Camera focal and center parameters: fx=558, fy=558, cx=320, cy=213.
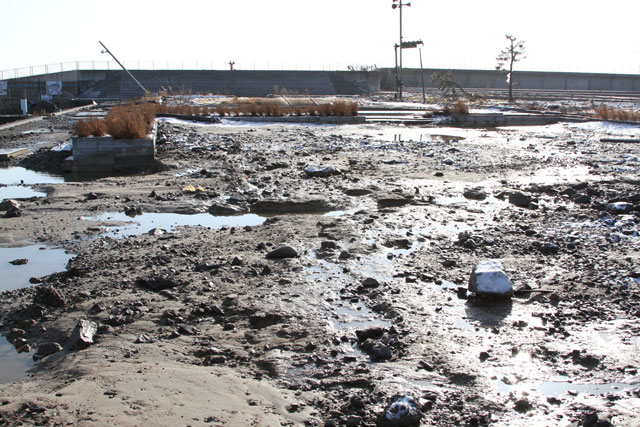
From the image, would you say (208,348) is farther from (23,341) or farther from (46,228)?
(46,228)

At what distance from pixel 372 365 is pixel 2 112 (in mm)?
36163

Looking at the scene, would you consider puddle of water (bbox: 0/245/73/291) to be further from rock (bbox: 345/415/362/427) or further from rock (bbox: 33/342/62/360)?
rock (bbox: 345/415/362/427)

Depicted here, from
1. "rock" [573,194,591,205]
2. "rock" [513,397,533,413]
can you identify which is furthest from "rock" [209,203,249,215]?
"rock" [513,397,533,413]

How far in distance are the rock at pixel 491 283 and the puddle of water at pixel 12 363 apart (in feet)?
13.4

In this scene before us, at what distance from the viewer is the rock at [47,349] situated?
445 cm

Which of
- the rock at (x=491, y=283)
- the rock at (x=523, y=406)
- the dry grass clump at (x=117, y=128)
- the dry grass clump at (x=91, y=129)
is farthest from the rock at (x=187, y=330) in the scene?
the dry grass clump at (x=91, y=129)

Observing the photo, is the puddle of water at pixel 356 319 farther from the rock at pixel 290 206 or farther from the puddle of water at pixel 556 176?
the puddle of water at pixel 556 176

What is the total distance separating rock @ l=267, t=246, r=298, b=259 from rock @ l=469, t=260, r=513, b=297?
2.21m

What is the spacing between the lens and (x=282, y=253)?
686 cm

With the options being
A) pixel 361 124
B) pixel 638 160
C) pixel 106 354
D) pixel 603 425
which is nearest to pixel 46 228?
pixel 106 354

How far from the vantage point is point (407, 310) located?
17.4 ft

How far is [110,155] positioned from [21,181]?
2.29m

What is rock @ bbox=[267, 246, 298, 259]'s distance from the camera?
6.84 metres

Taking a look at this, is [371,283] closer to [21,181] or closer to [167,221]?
[167,221]
